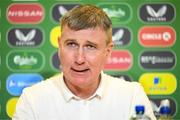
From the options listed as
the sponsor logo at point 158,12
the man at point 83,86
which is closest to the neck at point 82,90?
the man at point 83,86

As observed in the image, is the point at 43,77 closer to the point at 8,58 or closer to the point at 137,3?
the point at 8,58

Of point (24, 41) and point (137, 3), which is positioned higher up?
point (137, 3)

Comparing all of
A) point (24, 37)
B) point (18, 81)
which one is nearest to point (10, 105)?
point (18, 81)

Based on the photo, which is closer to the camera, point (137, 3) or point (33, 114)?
point (33, 114)

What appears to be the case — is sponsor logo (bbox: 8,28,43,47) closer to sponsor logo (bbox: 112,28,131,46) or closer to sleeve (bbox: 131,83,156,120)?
sponsor logo (bbox: 112,28,131,46)

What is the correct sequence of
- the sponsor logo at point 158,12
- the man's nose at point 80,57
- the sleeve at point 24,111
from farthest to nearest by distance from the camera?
the sponsor logo at point 158,12
the sleeve at point 24,111
the man's nose at point 80,57

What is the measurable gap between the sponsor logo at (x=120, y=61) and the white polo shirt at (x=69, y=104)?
27cm

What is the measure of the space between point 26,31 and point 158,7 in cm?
80

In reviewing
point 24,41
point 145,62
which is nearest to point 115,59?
point 145,62

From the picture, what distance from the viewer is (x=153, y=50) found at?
2039mm

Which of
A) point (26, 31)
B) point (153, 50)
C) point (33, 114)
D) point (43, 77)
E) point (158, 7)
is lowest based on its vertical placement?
point (33, 114)

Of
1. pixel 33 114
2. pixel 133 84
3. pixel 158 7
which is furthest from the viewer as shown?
pixel 158 7

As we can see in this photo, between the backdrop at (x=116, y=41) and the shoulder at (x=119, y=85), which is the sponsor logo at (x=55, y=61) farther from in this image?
the shoulder at (x=119, y=85)

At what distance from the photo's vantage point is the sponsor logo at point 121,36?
204cm
